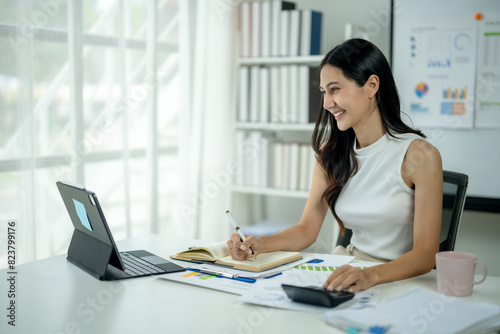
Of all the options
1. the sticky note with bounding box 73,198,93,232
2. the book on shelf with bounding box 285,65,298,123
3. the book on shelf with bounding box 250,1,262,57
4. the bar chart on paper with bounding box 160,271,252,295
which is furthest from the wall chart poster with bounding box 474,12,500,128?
the sticky note with bounding box 73,198,93,232

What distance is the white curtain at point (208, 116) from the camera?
3.12 m

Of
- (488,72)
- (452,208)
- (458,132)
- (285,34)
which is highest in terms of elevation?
(285,34)

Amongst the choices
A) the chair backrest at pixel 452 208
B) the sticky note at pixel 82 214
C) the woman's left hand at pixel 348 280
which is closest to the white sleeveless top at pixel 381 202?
the chair backrest at pixel 452 208

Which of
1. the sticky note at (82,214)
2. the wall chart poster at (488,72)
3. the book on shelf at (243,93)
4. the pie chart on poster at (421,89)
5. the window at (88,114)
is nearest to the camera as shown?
the sticky note at (82,214)

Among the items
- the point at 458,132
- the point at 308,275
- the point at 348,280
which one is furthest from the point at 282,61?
the point at 348,280

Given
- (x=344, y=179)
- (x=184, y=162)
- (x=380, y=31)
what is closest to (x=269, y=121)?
(x=184, y=162)

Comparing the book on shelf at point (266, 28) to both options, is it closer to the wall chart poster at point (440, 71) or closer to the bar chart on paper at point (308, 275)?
the wall chart poster at point (440, 71)

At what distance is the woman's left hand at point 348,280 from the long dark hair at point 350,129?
0.54 meters

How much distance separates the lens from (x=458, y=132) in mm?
2727

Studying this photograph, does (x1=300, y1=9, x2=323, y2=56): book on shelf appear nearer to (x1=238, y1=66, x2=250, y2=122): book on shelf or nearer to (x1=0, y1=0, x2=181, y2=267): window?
(x1=238, y1=66, x2=250, y2=122): book on shelf

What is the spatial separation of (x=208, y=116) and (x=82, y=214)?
1.82 meters

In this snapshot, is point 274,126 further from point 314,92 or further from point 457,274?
point 457,274

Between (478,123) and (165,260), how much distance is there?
1.82m

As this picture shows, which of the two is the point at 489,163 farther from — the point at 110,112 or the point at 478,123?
the point at 110,112
